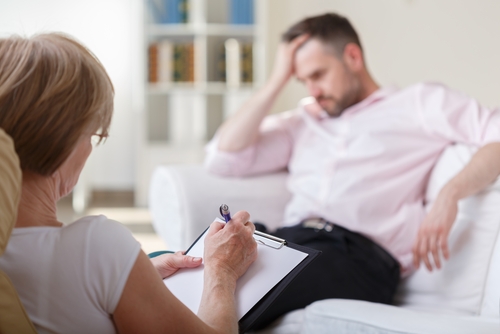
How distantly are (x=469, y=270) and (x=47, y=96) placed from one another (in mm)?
1067

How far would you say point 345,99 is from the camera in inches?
72.2

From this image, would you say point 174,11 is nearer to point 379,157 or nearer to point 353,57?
point 353,57

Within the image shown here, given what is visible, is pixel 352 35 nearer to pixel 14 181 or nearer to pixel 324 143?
pixel 324 143

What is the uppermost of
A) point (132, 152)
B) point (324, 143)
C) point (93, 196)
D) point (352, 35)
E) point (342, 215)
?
point (352, 35)

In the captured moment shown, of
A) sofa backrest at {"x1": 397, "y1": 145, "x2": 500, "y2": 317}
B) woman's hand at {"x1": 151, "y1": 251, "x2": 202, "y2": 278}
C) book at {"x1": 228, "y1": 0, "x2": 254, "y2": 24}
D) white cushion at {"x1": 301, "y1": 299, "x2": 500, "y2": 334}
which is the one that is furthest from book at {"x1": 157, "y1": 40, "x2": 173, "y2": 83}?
woman's hand at {"x1": 151, "y1": 251, "x2": 202, "y2": 278}

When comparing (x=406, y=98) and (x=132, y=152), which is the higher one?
(x=406, y=98)

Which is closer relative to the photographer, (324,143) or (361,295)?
(361,295)

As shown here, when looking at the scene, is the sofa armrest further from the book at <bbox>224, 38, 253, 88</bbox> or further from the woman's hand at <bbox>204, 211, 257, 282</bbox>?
the book at <bbox>224, 38, 253, 88</bbox>

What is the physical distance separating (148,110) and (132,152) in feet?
1.66

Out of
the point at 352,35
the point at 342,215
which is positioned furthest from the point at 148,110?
the point at 342,215

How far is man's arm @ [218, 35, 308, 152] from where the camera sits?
6.12 ft

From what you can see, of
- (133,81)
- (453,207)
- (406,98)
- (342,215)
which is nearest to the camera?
(453,207)

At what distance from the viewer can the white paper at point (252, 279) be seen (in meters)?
0.86

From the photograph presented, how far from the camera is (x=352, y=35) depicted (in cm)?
188
